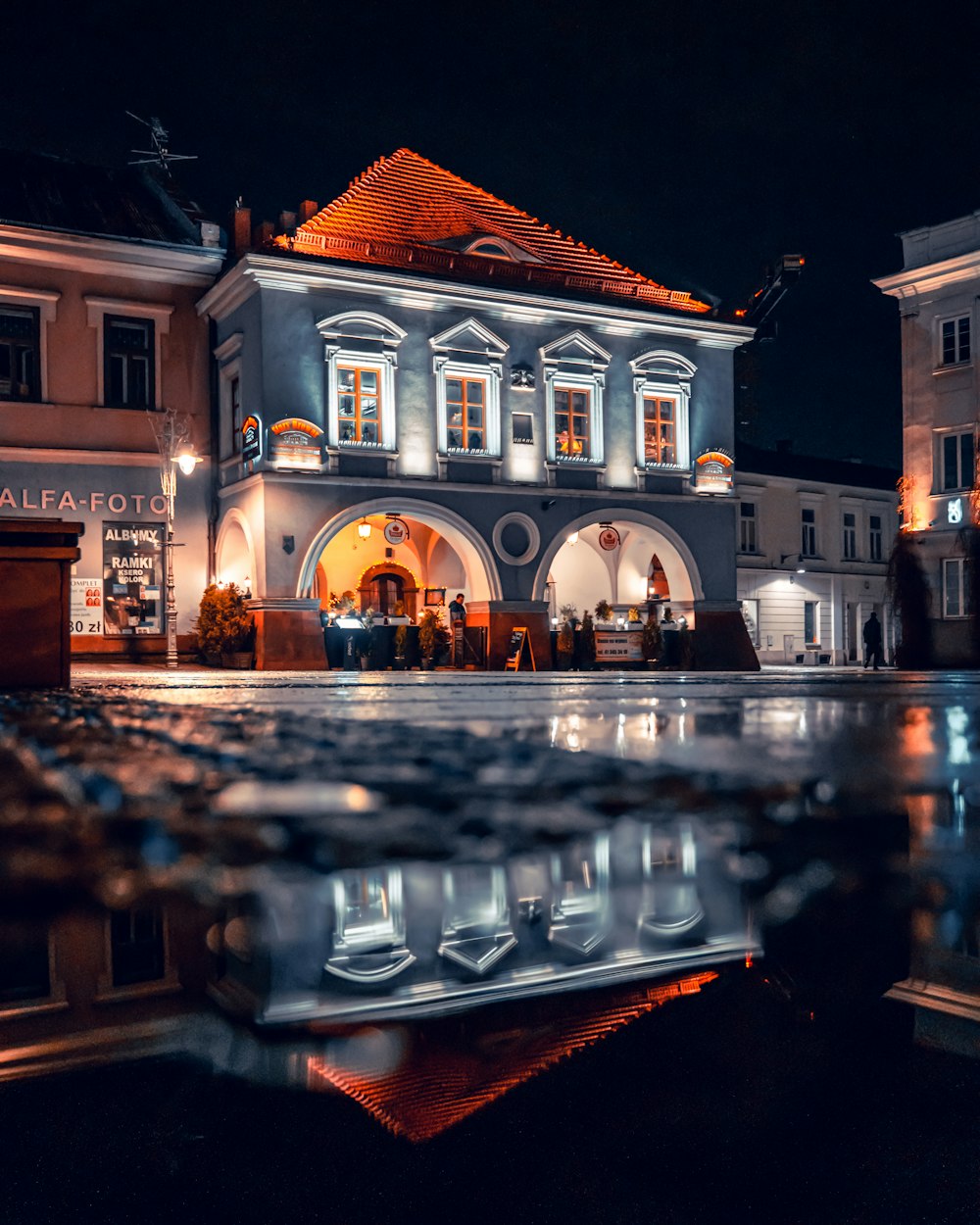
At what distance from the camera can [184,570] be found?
29.3m

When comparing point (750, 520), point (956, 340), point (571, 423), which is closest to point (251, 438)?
point (571, 423)

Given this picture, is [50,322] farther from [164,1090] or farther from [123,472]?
[164,1090]

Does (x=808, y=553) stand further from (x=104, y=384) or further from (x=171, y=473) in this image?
(x=104, y=384)

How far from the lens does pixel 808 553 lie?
45531mm

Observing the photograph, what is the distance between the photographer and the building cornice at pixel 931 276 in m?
34.0

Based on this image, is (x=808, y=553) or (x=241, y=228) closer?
(x=241, y=228)

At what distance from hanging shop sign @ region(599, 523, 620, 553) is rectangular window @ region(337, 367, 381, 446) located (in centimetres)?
1038

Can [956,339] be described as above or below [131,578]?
above

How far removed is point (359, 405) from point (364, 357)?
1147mm

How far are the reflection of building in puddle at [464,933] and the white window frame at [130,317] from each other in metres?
28.1

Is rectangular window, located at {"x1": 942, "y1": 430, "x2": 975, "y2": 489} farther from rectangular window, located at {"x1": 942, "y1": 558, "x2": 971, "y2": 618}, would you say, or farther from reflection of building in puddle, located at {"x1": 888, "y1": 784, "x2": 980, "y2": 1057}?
reflection of building in puddle, located at {"x1": 888, "y1": 784, "x2": 980, "y2": 1057}

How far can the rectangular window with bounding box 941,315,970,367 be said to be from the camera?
3472 centimetres

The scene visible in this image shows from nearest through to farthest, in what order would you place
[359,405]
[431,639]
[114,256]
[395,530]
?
[359,405], [114,256], [431,639], [395,530]

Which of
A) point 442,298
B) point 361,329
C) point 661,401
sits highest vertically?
point 442,298
